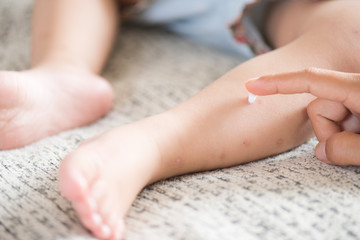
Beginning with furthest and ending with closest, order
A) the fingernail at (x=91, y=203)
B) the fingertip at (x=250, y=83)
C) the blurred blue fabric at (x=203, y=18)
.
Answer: the blurred blue fabric at (x=203, y=18) → the fingertip at (x=250, y=83) → the fingernail at (x=91, y=203)

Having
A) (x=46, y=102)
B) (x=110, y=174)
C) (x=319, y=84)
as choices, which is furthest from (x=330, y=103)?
(x=46, y=102)

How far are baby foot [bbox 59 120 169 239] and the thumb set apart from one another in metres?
0.20

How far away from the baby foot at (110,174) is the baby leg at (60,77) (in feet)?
0.55

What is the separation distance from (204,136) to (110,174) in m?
0.13

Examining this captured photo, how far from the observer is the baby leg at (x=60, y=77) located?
581 mm

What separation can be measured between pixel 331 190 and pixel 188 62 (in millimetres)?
435

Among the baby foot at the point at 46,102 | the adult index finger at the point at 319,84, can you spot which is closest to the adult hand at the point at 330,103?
the adult index finger at the point at 319,84

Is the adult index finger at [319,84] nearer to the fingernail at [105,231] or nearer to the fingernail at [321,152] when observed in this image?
the fingernail at [321,152]

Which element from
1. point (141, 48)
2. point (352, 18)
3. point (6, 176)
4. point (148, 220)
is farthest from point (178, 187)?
point (141, 48)

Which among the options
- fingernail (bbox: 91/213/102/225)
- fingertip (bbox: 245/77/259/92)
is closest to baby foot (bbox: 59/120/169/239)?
fingernail (bbox: 91/213/102/225)

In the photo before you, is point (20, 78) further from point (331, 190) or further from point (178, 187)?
point (331, 190)

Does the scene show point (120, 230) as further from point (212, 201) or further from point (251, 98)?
point (251, 98)

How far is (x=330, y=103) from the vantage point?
517 mm

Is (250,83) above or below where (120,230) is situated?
above
